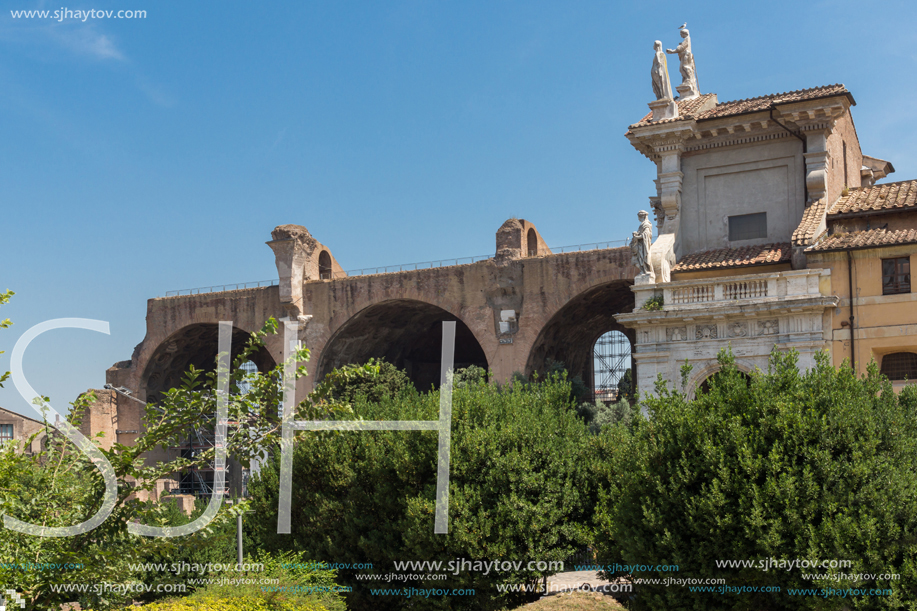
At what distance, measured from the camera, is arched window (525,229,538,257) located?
3609 centimetres

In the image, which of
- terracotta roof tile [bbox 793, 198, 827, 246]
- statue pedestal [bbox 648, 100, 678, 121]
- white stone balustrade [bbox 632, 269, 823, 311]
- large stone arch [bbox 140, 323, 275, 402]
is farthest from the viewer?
large stone arch [bbox 140, 323, 275, 402]

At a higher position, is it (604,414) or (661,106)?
(661,106)

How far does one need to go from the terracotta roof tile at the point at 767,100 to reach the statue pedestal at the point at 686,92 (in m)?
0.83

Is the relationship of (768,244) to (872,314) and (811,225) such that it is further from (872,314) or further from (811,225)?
(872,314)

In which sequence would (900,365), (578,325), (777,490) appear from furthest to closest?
(578,325) < (900,365) < (777,490)

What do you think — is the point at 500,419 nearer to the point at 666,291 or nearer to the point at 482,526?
the point at 482,526

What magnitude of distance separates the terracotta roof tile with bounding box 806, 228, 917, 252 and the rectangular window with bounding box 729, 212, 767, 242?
6.78 feet

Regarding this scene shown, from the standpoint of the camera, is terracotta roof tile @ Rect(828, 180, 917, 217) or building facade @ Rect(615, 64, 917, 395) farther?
terracotta roof tile @ Rect(828, 180, 917, 217)

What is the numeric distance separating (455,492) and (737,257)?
8778mm

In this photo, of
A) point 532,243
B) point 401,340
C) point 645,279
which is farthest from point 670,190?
point 401,340

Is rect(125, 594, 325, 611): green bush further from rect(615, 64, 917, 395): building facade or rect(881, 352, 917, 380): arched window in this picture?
rect(881, 352, 917, 380): arched window

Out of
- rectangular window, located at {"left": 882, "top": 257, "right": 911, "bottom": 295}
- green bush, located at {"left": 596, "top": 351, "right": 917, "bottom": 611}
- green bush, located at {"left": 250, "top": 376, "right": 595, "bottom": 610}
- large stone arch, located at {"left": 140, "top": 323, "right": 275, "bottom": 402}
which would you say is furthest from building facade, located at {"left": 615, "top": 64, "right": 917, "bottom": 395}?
large stone arch, located at {"left": 140, "top": 323, "right": 275, "bottom": 402}

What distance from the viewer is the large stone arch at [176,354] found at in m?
40.3

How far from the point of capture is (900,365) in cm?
1884
